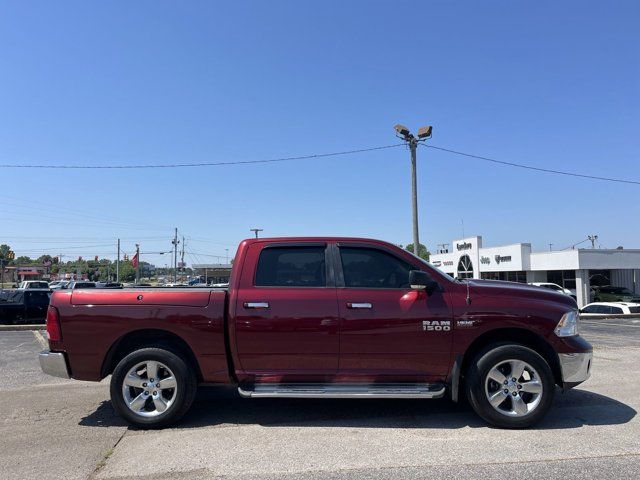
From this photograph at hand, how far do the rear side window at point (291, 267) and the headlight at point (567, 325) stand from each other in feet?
8.08

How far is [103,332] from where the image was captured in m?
5.38

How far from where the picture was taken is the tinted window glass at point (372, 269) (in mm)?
5449

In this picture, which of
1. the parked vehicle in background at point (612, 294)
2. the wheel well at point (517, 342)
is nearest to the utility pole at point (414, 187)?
the wheel well at point (517, 342)

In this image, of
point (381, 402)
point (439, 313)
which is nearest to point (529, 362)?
point (439, 313)

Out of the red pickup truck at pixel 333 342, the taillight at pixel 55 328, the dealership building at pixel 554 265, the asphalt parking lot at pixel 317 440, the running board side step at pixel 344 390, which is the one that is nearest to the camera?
the asphalt parking lot at pixel 317 440

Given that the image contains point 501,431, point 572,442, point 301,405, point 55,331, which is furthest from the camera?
point 301,405

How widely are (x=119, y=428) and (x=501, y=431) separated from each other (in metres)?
3.90

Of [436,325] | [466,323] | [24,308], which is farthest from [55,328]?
[24,308]

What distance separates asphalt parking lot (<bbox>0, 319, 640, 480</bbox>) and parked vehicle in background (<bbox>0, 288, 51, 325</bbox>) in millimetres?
13613

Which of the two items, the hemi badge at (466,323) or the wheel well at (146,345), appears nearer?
the hemi badge at (466,323)

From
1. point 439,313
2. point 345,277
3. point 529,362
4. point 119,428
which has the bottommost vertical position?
point 119,428

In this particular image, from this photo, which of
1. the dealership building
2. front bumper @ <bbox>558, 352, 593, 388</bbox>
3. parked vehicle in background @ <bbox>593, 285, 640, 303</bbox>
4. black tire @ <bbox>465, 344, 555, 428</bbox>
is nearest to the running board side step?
black tire @ <bbox>465, 344, 555, 428</bbox>

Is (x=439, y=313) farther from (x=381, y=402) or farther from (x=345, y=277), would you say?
(x=381, y=402)

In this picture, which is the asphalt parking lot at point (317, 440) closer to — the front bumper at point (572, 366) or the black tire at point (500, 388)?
the black tire at point (500, 388)
